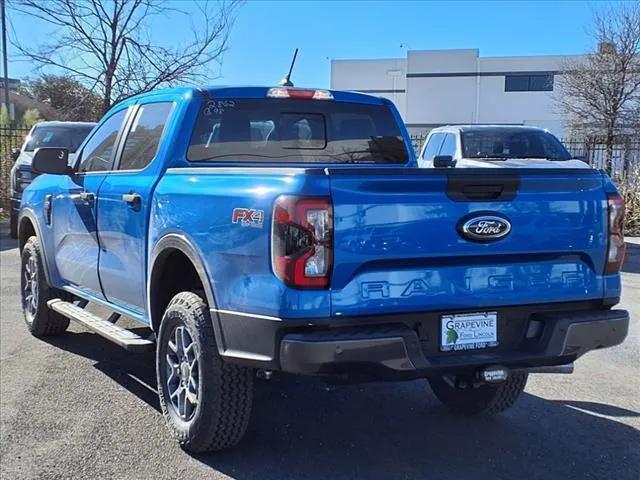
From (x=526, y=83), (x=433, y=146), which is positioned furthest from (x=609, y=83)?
(x=526, y=83)

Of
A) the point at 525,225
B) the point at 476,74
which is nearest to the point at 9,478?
the point at 525,225

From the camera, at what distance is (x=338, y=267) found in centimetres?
313

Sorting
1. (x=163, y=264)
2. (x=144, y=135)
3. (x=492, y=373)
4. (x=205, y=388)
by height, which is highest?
(x=144, y=135)

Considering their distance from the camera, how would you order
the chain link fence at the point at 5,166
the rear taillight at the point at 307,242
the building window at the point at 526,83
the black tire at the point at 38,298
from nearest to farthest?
the rear taillight at the point at 307,242, the black tire at the point at 38,298, the chain link fence at the point at 5,166, the building window at the point at 526,83

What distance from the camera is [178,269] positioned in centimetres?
418

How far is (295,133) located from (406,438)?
214 centimetres

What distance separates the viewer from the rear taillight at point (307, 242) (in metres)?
3.11

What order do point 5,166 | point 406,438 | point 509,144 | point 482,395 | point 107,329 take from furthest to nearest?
point 5,166 → point 509,144 → point 107,329 → point 482,395 → point 406,438

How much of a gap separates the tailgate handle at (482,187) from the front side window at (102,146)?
2823 millimetres

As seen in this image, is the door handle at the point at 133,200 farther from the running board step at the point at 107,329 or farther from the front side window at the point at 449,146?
the front side window at the point at 449,146

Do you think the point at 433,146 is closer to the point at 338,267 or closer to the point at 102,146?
the point at 102,146

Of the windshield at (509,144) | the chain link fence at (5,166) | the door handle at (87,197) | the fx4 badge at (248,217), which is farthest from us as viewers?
the chain link fence at (5,166)

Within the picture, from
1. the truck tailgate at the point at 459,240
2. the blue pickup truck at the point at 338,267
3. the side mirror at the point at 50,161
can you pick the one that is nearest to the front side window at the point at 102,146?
the side mirror at the point at 50,161

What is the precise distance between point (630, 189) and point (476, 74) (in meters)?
36.7
